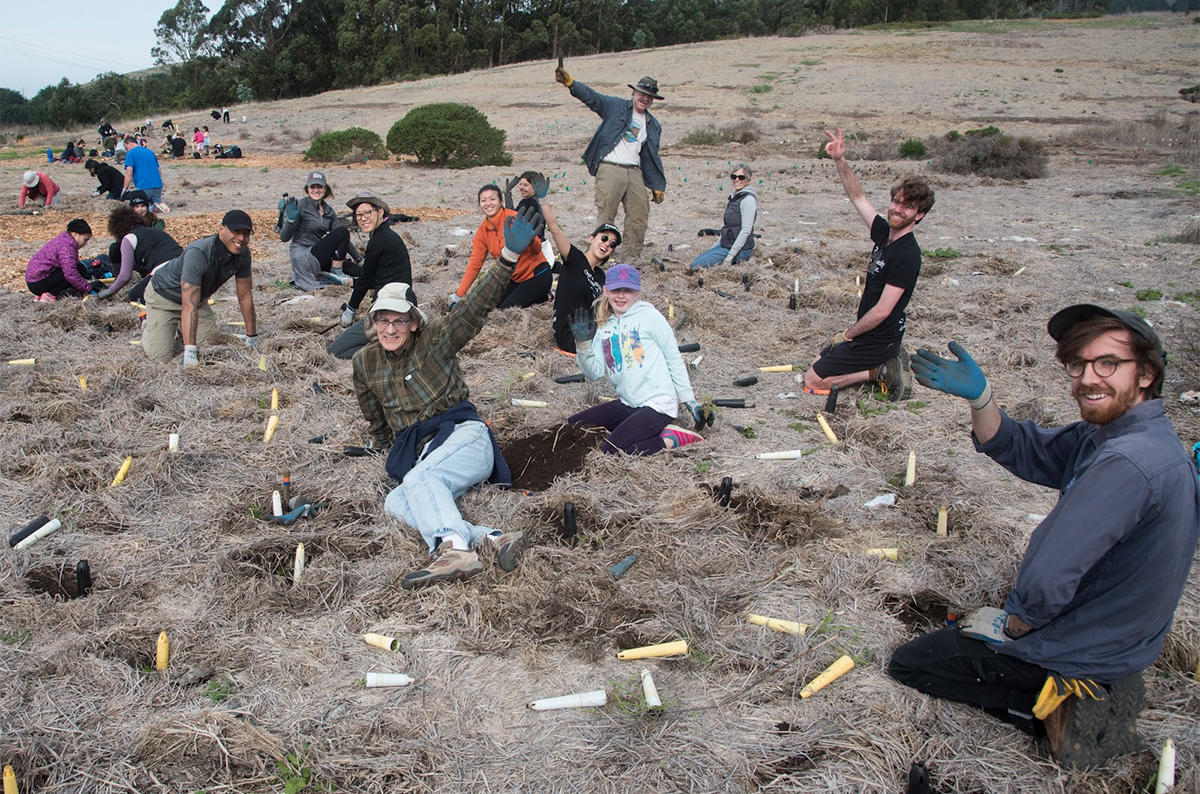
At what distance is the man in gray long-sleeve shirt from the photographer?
249 centimetres

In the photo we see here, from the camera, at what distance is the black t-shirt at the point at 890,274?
591 centimetres

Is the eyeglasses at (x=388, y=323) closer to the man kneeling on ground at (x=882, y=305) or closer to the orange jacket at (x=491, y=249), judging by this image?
the man kneeling on ground at (x=882, y=305)

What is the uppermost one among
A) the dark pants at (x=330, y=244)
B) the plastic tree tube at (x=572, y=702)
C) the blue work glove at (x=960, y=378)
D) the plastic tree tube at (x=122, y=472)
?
the dark pants at (x=330, y=244)

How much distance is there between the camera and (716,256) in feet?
34.9

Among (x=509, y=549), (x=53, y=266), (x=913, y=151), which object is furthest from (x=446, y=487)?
(x=913, y=151)

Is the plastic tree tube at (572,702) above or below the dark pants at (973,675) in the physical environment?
below

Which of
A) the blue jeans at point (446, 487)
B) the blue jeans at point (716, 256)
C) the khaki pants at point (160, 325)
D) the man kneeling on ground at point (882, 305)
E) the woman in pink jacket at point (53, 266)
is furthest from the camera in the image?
the blue jeans at point (716, 256)

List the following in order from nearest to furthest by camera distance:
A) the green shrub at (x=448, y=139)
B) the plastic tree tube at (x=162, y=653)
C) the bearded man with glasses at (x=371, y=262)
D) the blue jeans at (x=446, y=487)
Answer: the plastic tree tube at (x=162, y=653) → the blue jeans at (x=446, y=487) → the bearded man with glasses at (x=371, y=262) → the green shrub at (x=448, y=139)

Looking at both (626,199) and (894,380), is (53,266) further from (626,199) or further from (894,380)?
(894,380)

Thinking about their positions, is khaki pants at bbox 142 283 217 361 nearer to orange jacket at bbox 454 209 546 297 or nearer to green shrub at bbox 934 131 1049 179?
orange jacket at bbox 454 209 546 297

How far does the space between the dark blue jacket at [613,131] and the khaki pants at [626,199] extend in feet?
0.49

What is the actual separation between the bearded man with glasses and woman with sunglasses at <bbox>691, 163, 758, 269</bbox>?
4.30 m

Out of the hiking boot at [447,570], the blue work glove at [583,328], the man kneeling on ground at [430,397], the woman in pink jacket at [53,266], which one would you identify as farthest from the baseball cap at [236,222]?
the hiking boot at [447,570]

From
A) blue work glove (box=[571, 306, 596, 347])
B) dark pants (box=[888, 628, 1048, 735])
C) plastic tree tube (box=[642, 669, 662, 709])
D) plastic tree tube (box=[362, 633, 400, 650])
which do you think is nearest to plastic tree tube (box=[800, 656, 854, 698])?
dark pants (box=[888, 628, 1048, 735])
